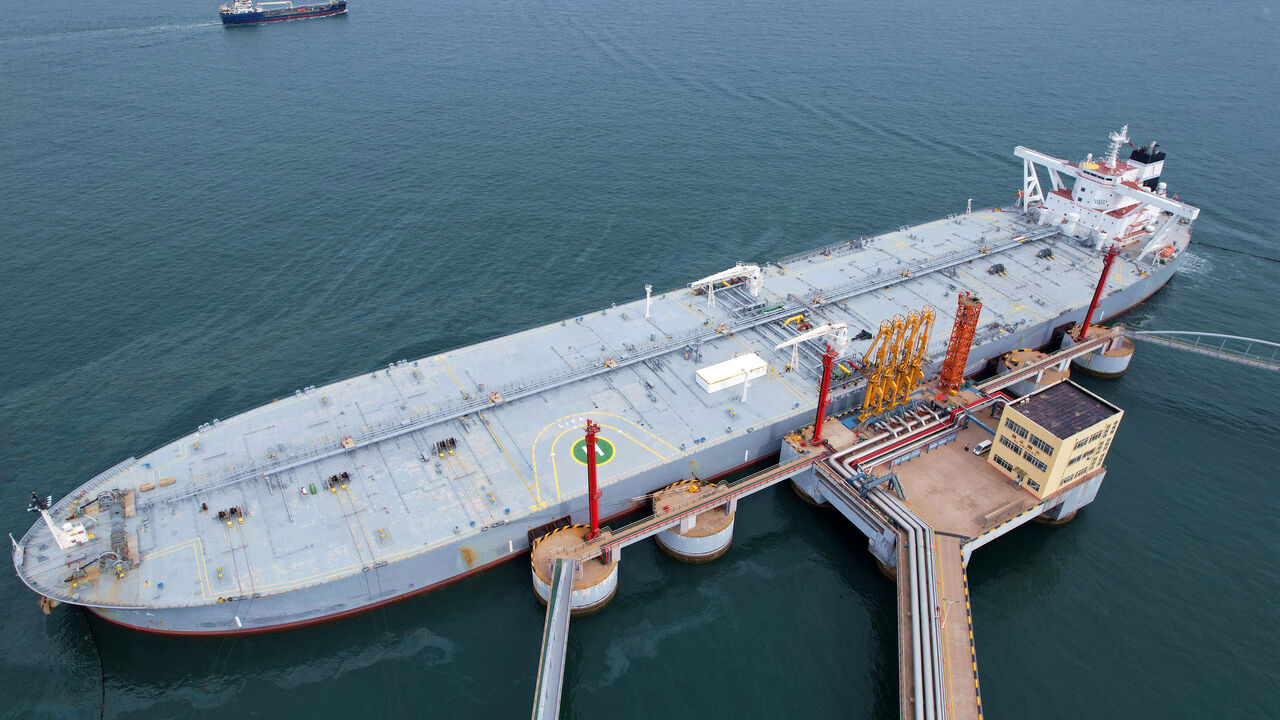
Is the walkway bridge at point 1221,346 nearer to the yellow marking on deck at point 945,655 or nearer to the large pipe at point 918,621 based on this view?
the large pipe at point 918,621

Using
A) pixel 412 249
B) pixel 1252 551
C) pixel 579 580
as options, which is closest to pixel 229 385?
pixel 412 249

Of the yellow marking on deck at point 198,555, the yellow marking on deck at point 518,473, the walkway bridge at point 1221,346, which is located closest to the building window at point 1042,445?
the walkway bridge at point 1221,346

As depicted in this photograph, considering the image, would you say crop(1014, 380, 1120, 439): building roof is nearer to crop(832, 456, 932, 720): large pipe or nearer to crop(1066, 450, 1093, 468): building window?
crop(1066, 450, 1093, 468): building window

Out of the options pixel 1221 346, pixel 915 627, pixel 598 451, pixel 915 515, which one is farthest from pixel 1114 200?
pixel 598 451

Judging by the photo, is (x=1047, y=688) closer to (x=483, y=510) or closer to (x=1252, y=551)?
(x=1252, y=551)

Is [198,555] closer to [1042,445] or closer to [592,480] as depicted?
[592,480]

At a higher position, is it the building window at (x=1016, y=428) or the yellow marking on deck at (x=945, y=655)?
the building window at (x=1016, y=428)
